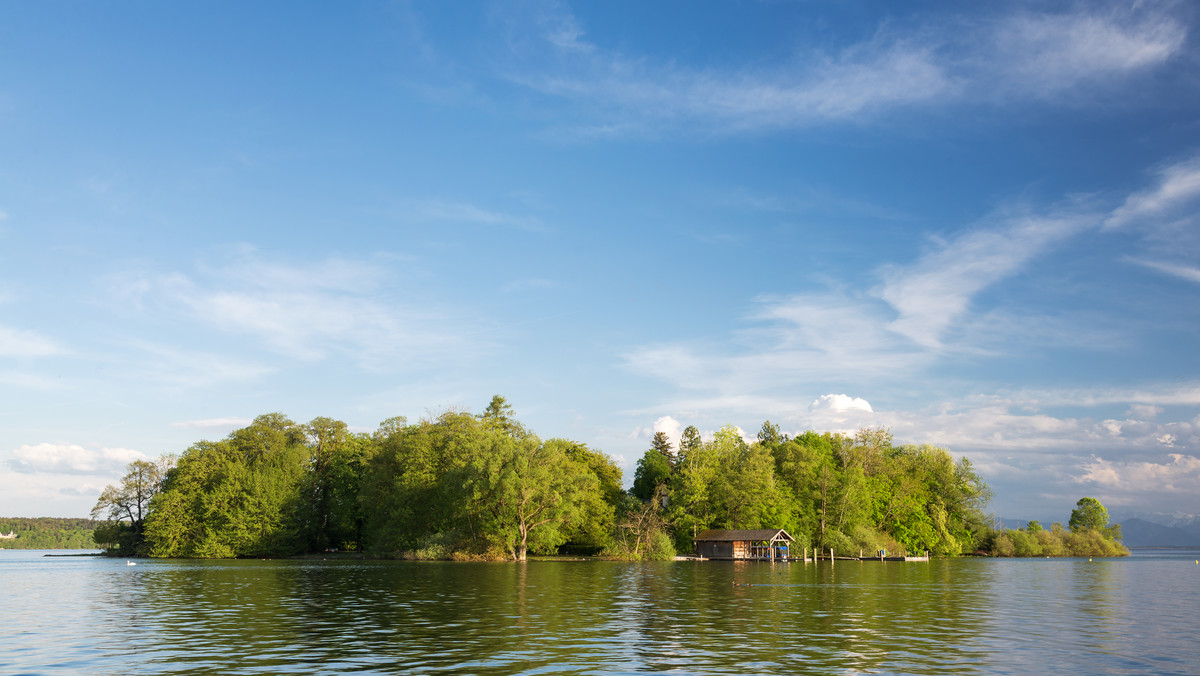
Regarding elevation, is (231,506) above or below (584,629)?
above

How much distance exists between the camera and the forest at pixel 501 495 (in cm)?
10088

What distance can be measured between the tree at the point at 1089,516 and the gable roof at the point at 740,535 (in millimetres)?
102330

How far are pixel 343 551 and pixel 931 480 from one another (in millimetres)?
97134

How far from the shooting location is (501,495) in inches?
3812

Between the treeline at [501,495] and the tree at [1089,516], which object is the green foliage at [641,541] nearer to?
the treeline at [501,495]

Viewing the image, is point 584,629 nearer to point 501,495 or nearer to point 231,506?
point 501,495

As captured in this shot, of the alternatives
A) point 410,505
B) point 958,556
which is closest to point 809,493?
point 958,556

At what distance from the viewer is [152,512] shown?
111625mm

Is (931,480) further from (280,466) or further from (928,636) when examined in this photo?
(928,636)

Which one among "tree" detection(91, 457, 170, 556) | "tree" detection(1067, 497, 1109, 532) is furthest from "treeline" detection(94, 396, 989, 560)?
"tree" detection(1067, 497, 1109, 532)

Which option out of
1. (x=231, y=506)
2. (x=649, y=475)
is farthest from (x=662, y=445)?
(x=231, y=506)

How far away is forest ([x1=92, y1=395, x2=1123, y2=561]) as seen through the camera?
331ft

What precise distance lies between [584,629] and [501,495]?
68.4 meters

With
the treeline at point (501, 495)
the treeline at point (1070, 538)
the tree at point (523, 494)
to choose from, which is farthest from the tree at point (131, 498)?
the treeline at point (1070, 538)
